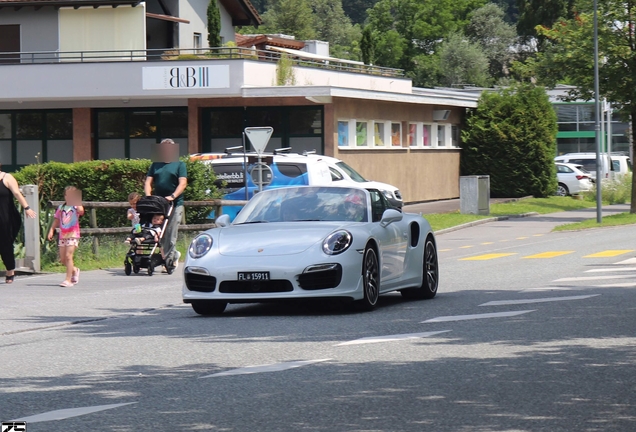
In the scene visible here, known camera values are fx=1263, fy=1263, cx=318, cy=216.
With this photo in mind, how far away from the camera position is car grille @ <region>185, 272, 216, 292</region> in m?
12.6

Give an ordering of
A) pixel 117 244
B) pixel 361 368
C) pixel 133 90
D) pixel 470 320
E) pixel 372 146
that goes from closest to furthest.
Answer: pixel 361 368 → pixel 470 320 → pixel 117 244 → pixel 133 90 → pixel 372 146

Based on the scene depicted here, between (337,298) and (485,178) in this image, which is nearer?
(337,298)

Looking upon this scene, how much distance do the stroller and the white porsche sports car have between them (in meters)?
4.77

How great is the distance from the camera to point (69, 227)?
1700 centimetres

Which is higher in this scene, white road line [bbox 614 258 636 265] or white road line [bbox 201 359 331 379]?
white road line [bbox 614 258 636 265]

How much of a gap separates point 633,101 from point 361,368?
29401mm

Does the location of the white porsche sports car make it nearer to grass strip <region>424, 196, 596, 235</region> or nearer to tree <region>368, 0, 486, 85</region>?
grass strip <region>424, 196, 596, 235</region>

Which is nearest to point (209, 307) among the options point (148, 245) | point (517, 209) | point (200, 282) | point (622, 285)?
point (200, 282)

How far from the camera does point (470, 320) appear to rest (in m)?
11.9

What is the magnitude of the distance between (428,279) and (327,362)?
18.2ft

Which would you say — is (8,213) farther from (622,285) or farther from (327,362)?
(327,362)

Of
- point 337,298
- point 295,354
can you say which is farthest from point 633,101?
point 295,354

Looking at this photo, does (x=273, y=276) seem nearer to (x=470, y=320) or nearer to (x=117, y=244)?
(x=470, y=320)

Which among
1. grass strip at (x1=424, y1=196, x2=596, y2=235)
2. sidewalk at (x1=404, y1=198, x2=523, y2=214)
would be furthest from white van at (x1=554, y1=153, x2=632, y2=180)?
sidewalk at (x1=404, y1=198, x2=523, y2=214)
